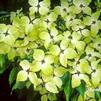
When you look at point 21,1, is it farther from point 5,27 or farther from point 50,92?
point 50,92

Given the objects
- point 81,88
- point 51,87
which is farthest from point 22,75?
point 81,88

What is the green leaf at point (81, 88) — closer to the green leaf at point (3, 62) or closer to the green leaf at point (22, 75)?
the green leaf at point (22, 75)

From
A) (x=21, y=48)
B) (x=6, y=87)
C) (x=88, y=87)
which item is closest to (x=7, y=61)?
(x=21, y=48)

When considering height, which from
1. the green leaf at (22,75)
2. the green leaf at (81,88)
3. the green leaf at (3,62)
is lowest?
the green leaf at (81,88)

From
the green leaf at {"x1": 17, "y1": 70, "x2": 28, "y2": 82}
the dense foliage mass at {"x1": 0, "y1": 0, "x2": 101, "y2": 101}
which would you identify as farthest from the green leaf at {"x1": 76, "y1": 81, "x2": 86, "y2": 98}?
the green leaf at {"x1": 17, "y1": 70, "x2": 28, "y2": 82}

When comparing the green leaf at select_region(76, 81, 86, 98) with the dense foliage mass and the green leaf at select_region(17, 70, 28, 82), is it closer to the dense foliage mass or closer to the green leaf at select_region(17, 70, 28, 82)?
the dense foliage mass

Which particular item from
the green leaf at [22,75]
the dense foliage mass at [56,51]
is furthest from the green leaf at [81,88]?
the green leaf at [22,75]

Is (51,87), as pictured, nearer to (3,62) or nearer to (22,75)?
(22,75)

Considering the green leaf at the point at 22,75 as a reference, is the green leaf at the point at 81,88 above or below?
below
